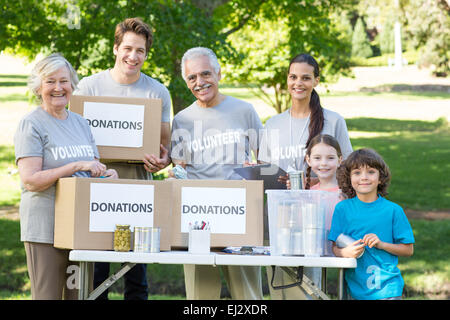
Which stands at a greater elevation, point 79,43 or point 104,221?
point 79,43

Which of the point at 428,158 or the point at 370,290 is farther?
the point at 428,158

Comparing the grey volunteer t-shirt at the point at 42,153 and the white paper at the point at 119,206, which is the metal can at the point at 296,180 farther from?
the grey volunteer t-shirt at the point at 42,153

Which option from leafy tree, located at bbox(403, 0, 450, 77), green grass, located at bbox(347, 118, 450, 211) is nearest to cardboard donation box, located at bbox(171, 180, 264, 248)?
green grass, located at bbox(347, 118, 450, 211)

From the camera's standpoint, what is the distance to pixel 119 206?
10.6ft

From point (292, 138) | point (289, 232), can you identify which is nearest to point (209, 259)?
point (289, 232)

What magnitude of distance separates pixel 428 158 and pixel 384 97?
13.9m

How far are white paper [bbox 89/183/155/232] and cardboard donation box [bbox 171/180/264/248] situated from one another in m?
0.15

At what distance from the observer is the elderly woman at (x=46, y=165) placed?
3.24 meters

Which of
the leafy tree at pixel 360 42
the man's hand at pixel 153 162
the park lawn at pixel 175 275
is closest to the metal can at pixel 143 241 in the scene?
the man's hand at pixel 153 162

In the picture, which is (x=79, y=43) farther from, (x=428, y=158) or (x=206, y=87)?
(x=428, y=158)

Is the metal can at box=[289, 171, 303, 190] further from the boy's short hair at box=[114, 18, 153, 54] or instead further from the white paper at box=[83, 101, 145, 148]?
the boy's short hair at box=[114, 18, 153, 54]

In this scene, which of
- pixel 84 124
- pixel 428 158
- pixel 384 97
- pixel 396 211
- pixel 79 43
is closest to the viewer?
pixel 396 211
